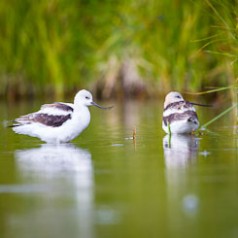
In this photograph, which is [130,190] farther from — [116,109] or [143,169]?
[116,109]

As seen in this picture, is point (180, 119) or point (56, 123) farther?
point (180, 119)

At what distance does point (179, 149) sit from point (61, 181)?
2.48 meters

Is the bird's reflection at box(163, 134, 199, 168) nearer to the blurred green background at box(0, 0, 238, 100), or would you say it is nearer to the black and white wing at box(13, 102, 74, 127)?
the black and white wing at box(13, 102, 74, 127)

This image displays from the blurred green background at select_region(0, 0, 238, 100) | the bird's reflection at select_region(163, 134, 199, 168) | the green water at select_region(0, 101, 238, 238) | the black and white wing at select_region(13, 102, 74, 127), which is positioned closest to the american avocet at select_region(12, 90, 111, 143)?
the black and white wing at select_region(13, 102, 74, 127)

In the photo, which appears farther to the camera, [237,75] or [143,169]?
[237,75]

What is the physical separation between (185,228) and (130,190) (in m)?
1.43

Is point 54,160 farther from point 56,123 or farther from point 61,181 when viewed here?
point 56,123

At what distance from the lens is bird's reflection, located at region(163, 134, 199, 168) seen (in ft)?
28.2

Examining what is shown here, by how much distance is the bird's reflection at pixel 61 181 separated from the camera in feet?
19.5

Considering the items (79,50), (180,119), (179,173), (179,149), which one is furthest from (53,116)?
(79,50)

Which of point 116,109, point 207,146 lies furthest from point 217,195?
point 116,109

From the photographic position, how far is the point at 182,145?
10.2 meters

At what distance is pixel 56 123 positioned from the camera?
35.6 feet

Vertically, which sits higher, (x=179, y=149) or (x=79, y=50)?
(x=79, y=50)
